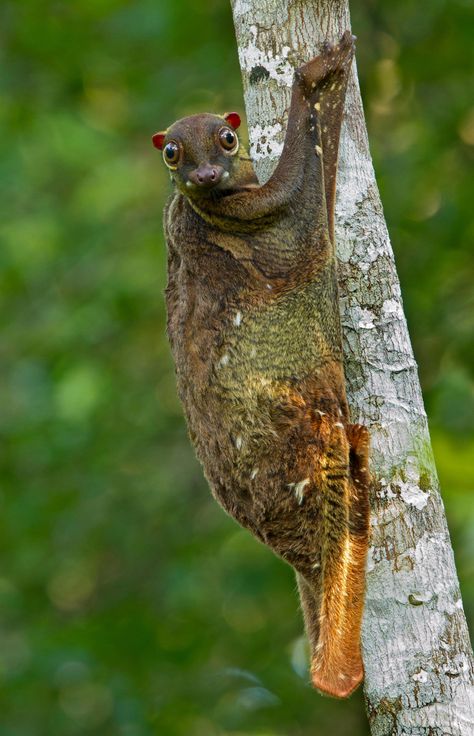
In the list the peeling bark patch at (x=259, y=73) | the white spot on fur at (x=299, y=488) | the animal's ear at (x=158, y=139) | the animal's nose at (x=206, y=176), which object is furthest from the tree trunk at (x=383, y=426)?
the animal's ear at (x=158, y=139)

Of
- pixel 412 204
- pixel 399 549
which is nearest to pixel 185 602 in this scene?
pixel 412 204

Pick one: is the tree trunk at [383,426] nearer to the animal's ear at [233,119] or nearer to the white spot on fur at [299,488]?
the white spot on fur at [299,488]

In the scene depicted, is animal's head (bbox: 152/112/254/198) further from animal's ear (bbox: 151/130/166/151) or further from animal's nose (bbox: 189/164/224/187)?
animal's ear (bbox: 151/130/166/151)

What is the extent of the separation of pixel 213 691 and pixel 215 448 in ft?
14.7

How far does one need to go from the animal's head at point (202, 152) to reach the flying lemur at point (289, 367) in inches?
0.8

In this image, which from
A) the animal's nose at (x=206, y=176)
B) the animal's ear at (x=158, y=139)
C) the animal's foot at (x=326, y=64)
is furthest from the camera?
the animal's ear at (x=158, y=139)

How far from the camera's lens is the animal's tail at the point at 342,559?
414 cm

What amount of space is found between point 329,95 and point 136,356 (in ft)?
21.7

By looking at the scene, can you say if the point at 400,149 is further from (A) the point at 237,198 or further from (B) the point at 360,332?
(B) the point at 360,332

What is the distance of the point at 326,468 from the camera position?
435 centimetres

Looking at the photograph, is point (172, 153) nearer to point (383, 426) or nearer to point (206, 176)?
point (206, 176)

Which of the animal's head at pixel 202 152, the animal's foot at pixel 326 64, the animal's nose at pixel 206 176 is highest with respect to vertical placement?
the animal's foot at pixel 326 64

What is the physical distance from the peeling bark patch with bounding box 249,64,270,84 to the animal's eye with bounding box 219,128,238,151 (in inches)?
16.5

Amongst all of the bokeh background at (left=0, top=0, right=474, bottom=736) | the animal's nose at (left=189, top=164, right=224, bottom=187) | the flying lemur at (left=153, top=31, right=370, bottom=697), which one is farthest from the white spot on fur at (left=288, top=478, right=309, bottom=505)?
the bokeh background at (left=0, top=0, right=474, bottom=736)
